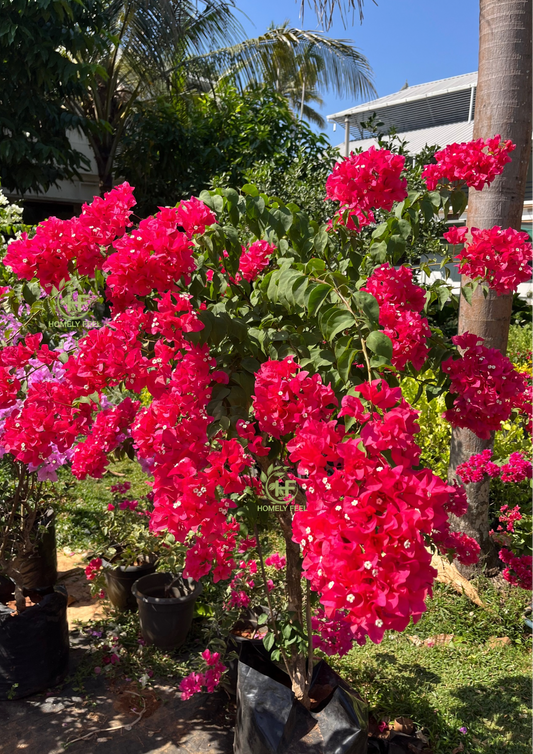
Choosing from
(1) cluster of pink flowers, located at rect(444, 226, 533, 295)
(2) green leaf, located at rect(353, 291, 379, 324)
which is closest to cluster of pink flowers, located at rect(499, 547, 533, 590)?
(1) cluster of pink flowers, located at rect(444, 226, 533, 295)

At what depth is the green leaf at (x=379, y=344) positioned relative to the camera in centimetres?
126

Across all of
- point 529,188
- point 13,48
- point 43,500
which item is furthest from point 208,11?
point 43,500

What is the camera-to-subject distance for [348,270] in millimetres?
1852

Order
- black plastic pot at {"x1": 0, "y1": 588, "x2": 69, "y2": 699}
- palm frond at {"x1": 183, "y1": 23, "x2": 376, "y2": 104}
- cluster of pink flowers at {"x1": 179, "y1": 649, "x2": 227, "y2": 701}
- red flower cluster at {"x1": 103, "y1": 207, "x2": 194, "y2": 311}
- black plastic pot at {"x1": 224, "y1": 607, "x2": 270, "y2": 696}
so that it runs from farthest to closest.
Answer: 1. palm frond at {"x1": 183, "y1": 23, "x2": 376, "y2": 104}
2. black plastic pot at {"x1": 0, "y1": 588, "x2": 69, "y2": 699}
3. cluster of pink flowers at {"x1": 179, "y1": 649, "x2": 227, "y2": 701}
4. black plastic pot at {"x1": 224, "y1": 607, "x2": 270, "y2": 696}
5. red flower cluster at {"x1": 103, "y1": 207, "x2": 194, "y2": 311}

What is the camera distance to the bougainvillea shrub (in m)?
1.05

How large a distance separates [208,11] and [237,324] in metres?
10.8

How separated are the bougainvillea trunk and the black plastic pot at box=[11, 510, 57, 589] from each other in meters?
2.65

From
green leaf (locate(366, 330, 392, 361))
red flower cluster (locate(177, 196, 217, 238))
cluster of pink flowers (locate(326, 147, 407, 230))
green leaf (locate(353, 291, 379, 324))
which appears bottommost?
green leaf (locate(366, 330, 392, 361))

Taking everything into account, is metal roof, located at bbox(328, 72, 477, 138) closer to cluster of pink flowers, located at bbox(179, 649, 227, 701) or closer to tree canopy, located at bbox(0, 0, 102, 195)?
tree canopy, located at bbox(0, 0, 102, 195)

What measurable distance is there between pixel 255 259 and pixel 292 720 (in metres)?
1.53

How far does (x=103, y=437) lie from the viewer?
6.86ft

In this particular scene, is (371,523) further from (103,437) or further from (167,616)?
(167,616)

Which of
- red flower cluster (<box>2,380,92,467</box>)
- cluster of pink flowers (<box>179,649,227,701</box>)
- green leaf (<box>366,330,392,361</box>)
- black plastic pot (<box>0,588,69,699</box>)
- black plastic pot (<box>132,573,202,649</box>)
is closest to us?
green leaf (<box>366,330,392,361</box>)

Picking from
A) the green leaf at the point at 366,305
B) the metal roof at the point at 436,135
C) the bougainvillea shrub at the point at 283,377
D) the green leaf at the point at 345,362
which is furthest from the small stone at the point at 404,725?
the metal roof at the point at 436,135
